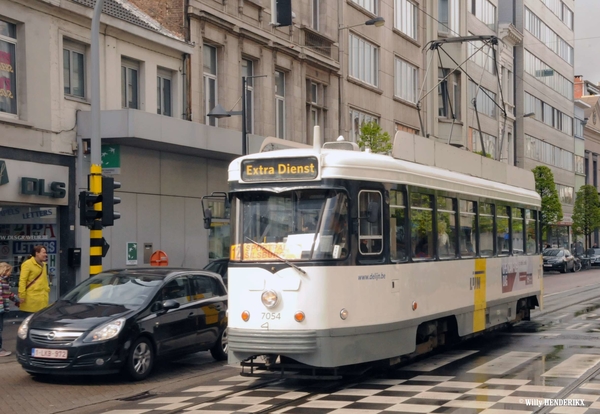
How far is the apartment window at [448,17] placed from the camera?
4559 centimetres

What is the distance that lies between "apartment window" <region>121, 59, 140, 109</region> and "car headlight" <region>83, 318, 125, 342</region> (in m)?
12.1

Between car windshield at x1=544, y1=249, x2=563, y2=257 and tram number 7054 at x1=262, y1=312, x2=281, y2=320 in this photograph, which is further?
car windshield at x1=544, y1=249, x2=563, y2=257

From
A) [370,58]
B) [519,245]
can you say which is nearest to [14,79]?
[519,245]

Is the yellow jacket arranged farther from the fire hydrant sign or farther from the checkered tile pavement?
the fire hydrant sign

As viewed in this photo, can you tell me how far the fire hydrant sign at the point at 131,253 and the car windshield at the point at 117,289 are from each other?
9.33 m

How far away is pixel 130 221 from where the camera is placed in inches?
907

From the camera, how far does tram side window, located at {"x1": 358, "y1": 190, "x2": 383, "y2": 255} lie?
36.2 ft

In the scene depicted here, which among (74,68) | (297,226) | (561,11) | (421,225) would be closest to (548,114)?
(561,11)

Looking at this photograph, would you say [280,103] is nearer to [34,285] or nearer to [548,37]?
[34,285]

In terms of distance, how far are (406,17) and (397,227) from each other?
30945 mm

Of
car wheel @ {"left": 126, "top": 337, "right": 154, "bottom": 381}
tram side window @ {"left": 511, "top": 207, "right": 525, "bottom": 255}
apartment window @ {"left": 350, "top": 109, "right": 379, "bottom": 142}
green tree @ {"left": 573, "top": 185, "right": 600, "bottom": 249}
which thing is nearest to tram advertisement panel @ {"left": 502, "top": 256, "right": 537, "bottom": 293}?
tram side window @ {"left": 511, "top": 207, "right": 525, "bottom": 255}

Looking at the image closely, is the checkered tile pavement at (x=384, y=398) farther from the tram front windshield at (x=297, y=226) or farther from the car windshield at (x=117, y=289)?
the car windshield at (x=117, y=289)

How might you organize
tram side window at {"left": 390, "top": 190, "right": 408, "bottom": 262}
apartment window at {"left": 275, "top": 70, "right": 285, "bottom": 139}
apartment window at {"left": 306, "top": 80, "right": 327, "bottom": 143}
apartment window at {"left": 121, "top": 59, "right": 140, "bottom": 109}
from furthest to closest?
apartment window at {"left": 306, "top": 80, "right": 327, "bottom": 143} → apartment window at {"left": 275, "top": 70, "right": 285, "bottom": 139} → apartment window at {"left": 121, "top": 59, "right": 140, "bottom": 109} → tram side window at {"left": 390, "top": 190, "right": 408, "bottom": 262}

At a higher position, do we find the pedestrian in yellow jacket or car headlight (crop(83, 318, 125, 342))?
the pedestrian in yellow jacket
